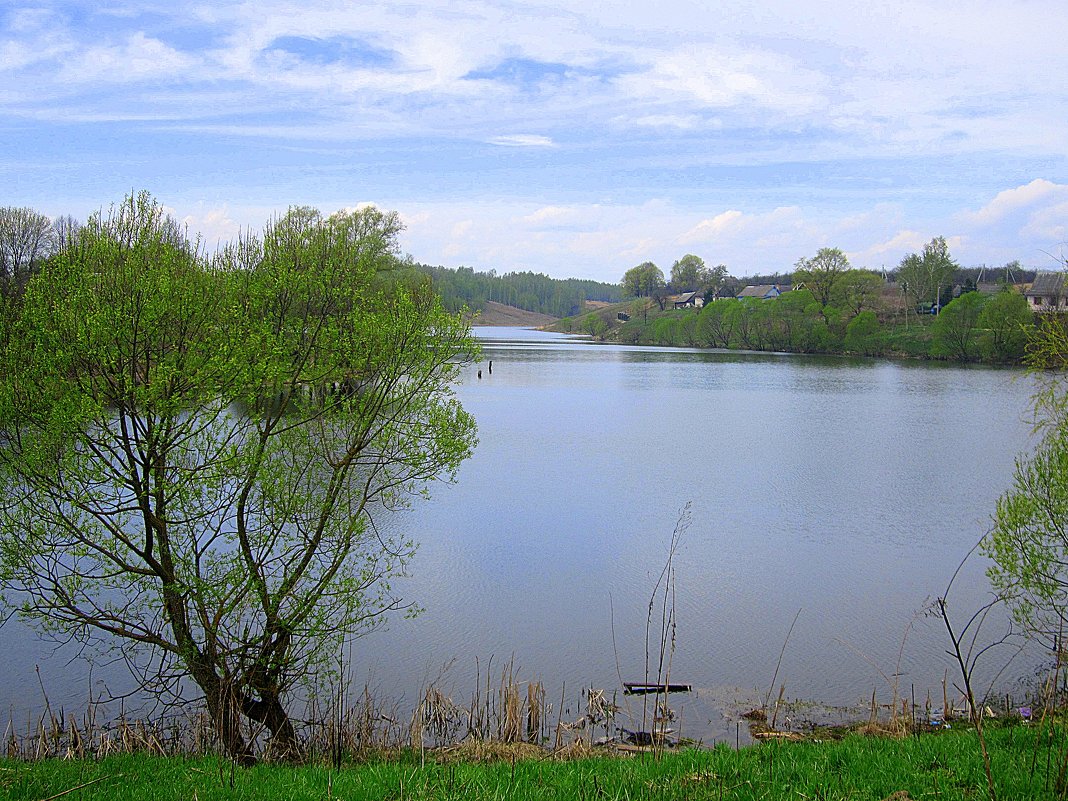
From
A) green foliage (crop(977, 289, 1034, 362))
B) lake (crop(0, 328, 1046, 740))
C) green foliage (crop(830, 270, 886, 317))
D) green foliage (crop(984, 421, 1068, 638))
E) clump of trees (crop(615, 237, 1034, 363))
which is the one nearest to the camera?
green foliage (crop(984, 421, 1068, 638))

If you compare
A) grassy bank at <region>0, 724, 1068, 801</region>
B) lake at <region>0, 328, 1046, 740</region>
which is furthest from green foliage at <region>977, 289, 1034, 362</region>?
grassy bank at <region>0, 724, 1068, 801</region>

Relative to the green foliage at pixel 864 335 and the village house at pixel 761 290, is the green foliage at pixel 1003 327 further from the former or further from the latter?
the village house at pixel 761 290

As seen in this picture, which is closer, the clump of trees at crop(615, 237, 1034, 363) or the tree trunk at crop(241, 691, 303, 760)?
the tree trunk at crop(241, 691, 303, 760)

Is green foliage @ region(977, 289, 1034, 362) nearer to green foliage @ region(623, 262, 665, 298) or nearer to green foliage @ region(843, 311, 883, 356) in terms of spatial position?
green foliage @ region(843, 311, 883, 356)

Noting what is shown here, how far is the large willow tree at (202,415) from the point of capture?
8.91m

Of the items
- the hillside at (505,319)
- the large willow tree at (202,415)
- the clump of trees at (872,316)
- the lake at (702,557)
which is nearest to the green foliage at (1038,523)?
the lake at (702,557)

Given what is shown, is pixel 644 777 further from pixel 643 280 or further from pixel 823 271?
pixel 643 280

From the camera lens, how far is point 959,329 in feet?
229

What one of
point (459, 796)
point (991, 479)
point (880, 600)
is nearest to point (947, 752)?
point (459, 796)

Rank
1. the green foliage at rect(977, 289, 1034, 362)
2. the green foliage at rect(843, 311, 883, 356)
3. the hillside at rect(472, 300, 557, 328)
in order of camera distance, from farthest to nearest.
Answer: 1. the hillside at rect(472, 300, 557, 328)
2. the green foliage at rect(843, 311, 883, 356)
3. the green foliage at rect(977, 289, 1034, 362)

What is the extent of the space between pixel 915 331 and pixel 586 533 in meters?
69.3

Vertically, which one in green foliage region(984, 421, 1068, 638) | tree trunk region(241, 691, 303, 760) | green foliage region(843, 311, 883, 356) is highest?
green foliage region(843, 311, 883, 356)

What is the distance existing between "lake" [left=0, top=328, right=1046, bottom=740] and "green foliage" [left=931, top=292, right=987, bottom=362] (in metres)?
34.9

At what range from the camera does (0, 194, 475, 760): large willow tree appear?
8906 mm
